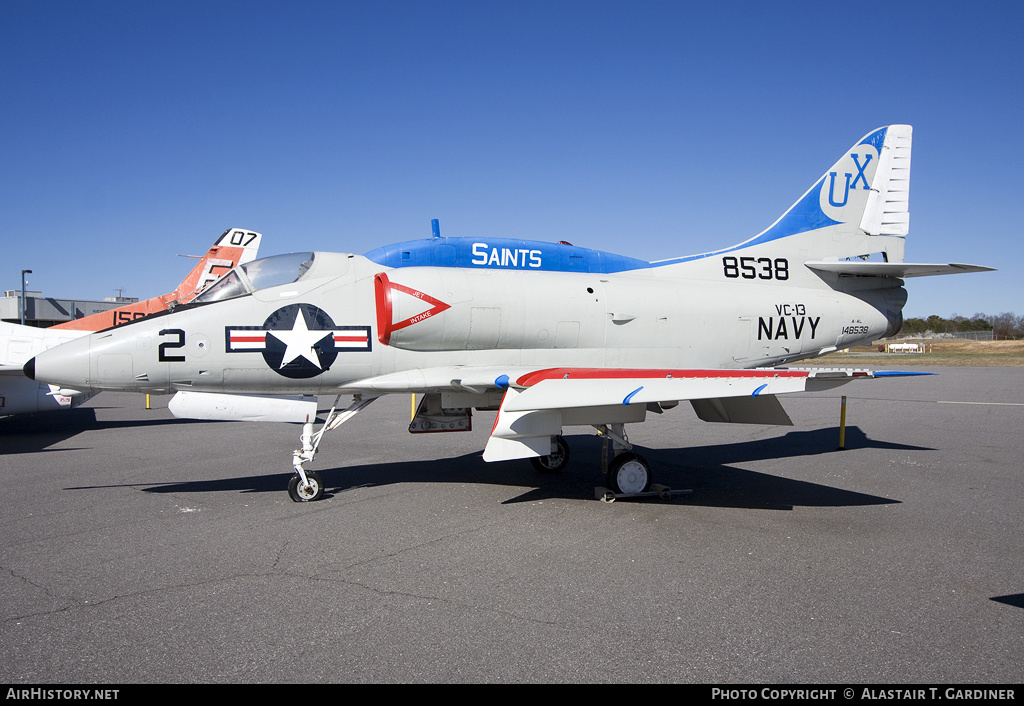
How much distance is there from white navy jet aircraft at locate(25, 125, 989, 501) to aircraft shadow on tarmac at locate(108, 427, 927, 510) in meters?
0.62

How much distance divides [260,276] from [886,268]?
327 inches

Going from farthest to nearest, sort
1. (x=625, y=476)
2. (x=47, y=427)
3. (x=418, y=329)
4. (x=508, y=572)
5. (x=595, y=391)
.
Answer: (x=47, y=427) < (x=625, y=476) < (x=418, y=329) < (x=595, y=391) < (x=508, y=572)

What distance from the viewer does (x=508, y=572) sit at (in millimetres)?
5066

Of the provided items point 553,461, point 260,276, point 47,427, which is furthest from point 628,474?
point 47,427

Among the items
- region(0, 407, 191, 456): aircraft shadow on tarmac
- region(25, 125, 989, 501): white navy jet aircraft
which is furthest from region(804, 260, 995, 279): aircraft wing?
region(0, 407, 191, 456): aircraft shadow on tarmac

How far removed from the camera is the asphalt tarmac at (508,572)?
11.9 feet

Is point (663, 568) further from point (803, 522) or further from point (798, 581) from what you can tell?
point (803, 522)

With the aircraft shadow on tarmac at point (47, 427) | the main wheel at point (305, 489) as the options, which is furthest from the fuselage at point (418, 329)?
the aircraft shadow on tarmac at point (47, 427)

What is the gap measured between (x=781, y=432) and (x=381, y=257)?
9798mm

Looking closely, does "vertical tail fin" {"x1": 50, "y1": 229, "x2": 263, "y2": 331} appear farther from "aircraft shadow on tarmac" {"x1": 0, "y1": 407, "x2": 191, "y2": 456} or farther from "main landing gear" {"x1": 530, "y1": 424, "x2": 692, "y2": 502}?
"main landing gear" {"x1": 530, "y1": 424, "x2": 692, "y2": 502}

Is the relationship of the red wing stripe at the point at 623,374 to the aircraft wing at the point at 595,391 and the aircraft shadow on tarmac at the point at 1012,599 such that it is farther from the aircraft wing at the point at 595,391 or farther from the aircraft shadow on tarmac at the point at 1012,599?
the aircraft shadow on tarmac at the point at 1012,599

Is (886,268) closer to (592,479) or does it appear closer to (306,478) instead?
(592,479)

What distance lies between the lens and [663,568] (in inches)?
204

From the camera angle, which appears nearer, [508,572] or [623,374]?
[508,572]
